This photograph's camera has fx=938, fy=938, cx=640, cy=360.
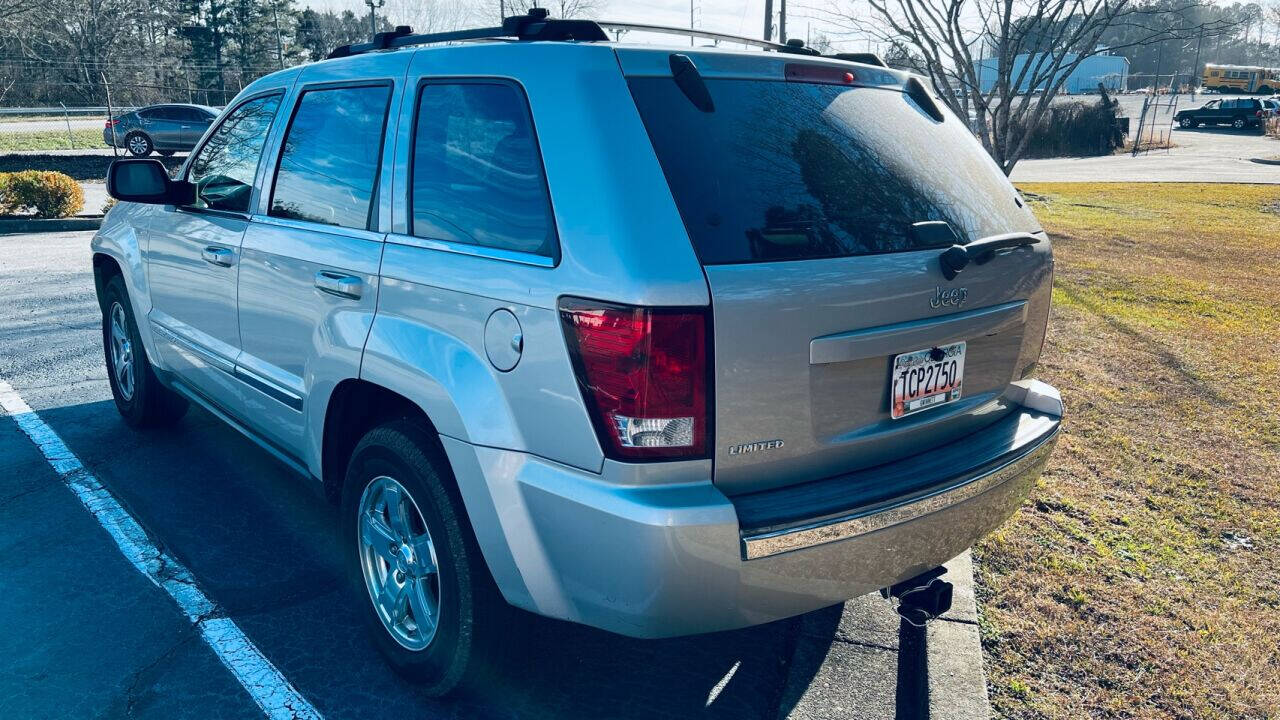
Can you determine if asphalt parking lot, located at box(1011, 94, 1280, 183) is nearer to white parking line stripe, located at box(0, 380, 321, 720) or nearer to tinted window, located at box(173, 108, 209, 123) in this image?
tinted window, located at box(173, 108, 209, 123)

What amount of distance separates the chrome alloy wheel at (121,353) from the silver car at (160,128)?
24409 mm

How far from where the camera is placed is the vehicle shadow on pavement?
2961 millimetres

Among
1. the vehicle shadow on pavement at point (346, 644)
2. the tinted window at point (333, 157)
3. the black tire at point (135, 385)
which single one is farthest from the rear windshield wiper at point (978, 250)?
the black tire at point (135, 385)

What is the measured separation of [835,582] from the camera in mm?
2475

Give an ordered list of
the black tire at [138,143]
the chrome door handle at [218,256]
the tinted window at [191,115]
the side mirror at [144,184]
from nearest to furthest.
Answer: the chrome door handle at [218,256]
the side mirror at [144,184]
the black tire at [138,143]
the tinted window at [191,115]

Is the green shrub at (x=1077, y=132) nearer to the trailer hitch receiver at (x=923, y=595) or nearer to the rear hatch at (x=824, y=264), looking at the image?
the rear hatch at (x=824, y=264)

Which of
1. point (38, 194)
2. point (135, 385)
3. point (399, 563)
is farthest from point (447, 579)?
point (38, 194)

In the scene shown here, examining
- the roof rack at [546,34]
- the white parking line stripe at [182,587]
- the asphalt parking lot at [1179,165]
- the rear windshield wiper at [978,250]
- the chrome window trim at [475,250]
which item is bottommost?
the asphalt parking lot at [1179,165]

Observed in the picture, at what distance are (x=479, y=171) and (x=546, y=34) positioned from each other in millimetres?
467

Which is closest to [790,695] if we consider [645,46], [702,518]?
[702,518]

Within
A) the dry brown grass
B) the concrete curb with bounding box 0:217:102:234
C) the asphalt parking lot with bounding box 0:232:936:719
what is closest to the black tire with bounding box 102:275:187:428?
the asphalt parking lot with bounding box 0:232:936:719

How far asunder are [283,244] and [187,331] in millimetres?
1197

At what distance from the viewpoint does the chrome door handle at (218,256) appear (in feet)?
12.5

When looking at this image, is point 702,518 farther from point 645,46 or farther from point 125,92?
point 125,92
